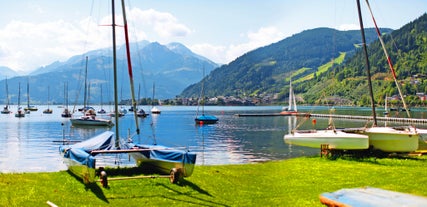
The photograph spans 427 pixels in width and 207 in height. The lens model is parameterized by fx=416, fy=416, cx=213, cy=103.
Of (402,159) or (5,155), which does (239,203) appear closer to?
(402,159)

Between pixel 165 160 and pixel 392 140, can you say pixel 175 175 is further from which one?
pixel 392 140

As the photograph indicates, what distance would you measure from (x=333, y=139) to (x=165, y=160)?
48.8ft

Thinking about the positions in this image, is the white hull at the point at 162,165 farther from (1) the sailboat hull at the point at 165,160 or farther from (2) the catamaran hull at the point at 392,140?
(2) the catamaran hull at the point at 392,140

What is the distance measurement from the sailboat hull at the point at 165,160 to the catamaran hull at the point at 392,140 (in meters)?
17.2

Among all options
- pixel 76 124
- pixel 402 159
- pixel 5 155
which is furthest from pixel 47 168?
pixel 76 124

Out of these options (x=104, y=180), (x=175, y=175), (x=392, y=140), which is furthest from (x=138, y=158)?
(x=392, y=140)

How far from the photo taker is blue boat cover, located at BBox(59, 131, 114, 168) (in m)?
18.7

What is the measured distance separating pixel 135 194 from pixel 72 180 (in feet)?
14.7

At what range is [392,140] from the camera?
30.6m

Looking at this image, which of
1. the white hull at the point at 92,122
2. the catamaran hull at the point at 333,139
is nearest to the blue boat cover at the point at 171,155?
the catamaran hull at the point at 333,139

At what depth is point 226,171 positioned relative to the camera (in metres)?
24.2

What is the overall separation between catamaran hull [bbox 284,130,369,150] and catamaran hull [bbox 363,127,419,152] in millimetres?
1880

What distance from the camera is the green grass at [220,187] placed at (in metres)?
16.1

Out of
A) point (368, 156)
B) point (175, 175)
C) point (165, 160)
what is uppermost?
point (165, 160)
